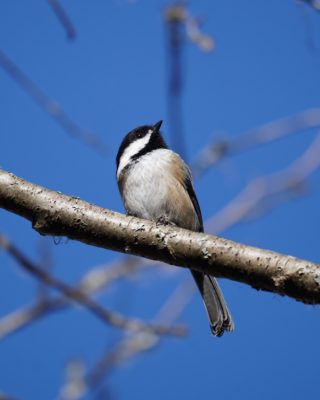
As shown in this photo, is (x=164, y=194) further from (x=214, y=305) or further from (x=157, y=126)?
(x=157, y=126)

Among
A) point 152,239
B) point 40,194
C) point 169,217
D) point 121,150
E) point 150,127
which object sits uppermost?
point 150,127

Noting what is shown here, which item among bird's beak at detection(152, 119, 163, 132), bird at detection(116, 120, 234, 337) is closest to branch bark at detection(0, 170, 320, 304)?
bird at detection(116, 120, 234, 337)

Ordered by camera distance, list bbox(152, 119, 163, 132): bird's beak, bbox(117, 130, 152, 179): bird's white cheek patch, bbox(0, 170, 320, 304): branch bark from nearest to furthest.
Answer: bbox(0, 170, 320, 304): branch bark → bbox(117, 130, 152, 179): bird's white cheek patch → bbox(152, 119, 163, 132): bird's beak

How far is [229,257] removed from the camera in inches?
98.7

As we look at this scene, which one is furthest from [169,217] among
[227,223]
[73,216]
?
[73,216]

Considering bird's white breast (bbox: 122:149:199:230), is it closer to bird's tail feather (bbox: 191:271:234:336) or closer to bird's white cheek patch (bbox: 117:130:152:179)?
bird's white cheek patch (bbox: 117:130:152:179)

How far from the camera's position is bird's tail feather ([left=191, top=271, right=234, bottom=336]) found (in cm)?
393

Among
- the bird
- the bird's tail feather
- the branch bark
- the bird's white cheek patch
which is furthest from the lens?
the bird's white cheek patch

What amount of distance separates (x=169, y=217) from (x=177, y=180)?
0.37 meters

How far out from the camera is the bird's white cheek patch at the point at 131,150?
486 cm

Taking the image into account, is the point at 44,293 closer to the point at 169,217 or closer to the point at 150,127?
the point at 169,217

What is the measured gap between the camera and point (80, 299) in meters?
3.11

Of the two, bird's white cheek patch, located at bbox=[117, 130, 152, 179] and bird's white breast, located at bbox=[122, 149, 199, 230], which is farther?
bird's white cheek patch, located at bbox=[117, 130, 152, 179]

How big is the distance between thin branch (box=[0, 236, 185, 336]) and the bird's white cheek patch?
71.2 inches
